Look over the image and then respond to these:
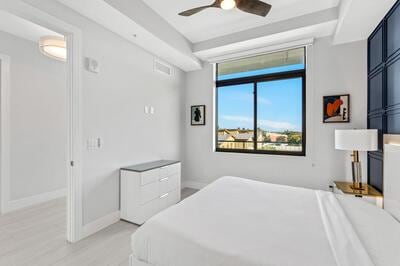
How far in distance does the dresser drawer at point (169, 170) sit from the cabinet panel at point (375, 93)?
9.82 feet

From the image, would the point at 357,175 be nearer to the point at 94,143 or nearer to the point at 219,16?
the point at 219,16

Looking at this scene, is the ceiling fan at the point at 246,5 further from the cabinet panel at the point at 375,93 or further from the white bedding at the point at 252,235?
the white bedding at the point at 252,235

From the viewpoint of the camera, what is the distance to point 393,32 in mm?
2031

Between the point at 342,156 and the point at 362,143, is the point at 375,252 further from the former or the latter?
the point at 342,156

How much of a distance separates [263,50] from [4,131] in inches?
172

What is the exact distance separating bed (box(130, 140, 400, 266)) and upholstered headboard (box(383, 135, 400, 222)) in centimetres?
24

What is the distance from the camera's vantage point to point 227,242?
43.2 inches

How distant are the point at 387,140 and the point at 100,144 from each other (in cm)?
334

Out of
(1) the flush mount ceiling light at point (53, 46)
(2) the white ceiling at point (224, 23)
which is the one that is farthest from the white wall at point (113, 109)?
(1) the flush mount ceiling light at point (53, 46)

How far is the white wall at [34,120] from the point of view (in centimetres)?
301

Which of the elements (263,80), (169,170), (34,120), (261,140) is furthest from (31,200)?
(263,80)

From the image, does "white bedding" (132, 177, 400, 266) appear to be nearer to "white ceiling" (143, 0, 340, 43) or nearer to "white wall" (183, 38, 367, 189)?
"white wall" (183, 38, 367, 189)

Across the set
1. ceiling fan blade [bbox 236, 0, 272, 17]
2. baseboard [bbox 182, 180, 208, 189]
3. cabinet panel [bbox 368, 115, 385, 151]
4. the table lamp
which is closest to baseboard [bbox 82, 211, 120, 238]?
baseboard [bbox 182, 180, 208, 189]

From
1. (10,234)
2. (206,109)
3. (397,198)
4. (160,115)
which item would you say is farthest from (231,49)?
(10,234)
